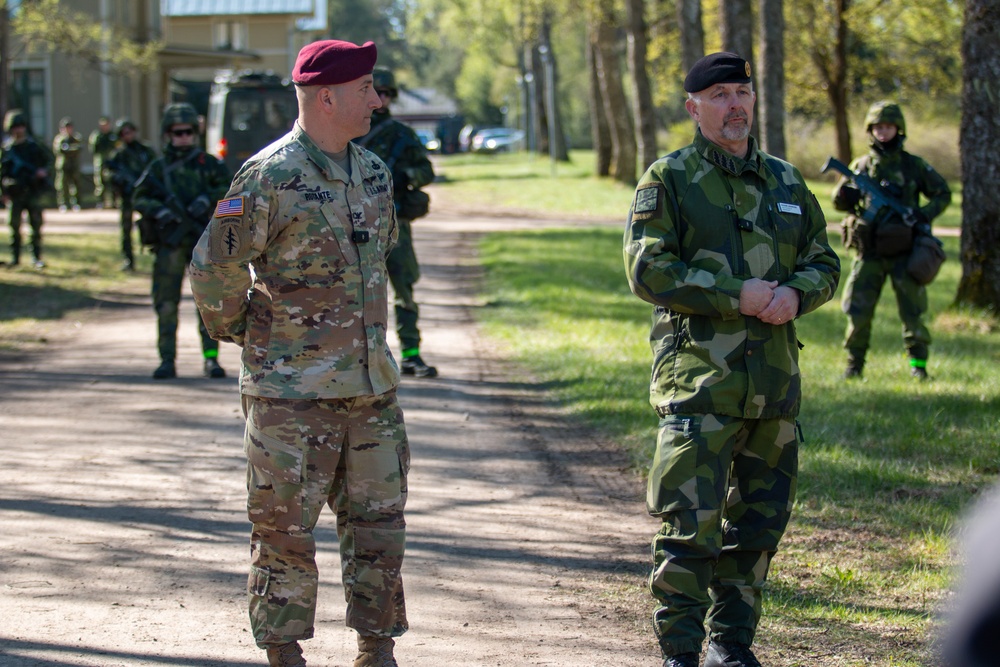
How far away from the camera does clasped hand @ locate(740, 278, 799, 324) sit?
4051mm

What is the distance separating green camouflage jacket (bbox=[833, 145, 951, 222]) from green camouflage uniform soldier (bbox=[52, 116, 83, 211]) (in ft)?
63.4

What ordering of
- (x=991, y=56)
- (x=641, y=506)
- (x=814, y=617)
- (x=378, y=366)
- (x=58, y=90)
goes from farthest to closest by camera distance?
(x=58, y=90), (x=991, y=56), (x=641, y=506), (x=814, y=617), (x=378, y=366)

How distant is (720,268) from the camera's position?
419cm

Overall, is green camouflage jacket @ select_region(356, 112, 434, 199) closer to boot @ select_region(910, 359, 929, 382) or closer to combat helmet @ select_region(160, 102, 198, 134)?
combat helmet @ select_region(160, 102, 198, 134)

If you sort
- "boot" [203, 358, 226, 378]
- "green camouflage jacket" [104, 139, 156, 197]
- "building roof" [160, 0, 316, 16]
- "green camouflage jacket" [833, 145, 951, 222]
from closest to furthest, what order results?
"green camouflage jacket" [833, 145, 951, 222]
"boot" [203, 358, 226, 378]
"green camouflage jacket" [104, 139, 156, 197]
"building roof" [160, 0, 316, 16]

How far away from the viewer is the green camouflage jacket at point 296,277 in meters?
3.96

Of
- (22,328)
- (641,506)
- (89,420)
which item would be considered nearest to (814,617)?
(641,506)

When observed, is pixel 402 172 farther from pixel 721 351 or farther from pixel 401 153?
pixel 721 351

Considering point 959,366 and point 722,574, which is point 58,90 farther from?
point 722,574

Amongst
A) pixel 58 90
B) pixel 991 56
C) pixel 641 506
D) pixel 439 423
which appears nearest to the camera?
pixel 641 506

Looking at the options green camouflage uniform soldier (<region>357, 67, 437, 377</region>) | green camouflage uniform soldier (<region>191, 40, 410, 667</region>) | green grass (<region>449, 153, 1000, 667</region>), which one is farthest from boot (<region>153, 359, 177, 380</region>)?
green camouflage uniform soldier (<region>191, 40, 410, 667</region>)

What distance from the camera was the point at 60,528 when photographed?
601cm

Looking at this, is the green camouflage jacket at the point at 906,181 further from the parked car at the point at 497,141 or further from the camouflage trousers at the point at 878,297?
the parked car at the point at 497,141

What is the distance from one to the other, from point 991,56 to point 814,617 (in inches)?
314
